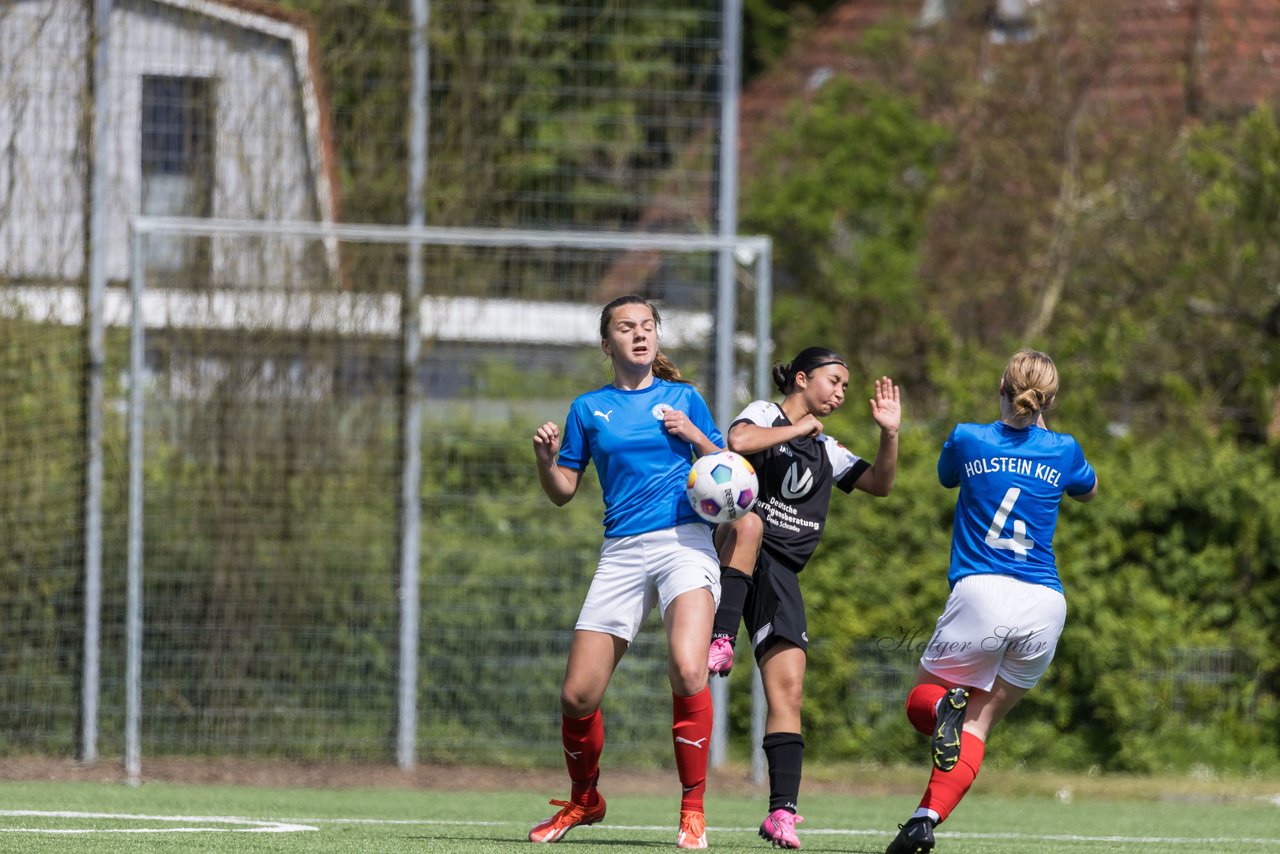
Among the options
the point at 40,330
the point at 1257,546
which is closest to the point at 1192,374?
the point at 1257,546

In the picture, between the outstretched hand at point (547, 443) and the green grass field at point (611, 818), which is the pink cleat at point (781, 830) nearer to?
the green grass field at point (611, 818)

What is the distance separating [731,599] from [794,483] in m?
0.53

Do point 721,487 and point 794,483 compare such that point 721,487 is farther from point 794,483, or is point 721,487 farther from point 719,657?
point 794,483

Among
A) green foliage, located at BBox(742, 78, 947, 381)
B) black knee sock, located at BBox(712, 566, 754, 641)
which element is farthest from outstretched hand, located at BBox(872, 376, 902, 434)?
green foliage, located at BBox(742, 78, 947, 381)

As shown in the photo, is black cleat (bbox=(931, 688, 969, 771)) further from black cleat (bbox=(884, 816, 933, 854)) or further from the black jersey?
the black jersey

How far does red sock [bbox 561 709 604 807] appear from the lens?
21.9 feet

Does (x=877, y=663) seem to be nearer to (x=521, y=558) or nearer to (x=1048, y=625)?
(x=521, y=558)

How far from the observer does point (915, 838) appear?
6035 mm

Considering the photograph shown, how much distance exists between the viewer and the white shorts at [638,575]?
649cm

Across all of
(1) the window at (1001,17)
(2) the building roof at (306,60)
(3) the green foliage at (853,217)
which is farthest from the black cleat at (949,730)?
(1) the window at (1001,17)

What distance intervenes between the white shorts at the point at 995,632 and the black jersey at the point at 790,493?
2.57 feet

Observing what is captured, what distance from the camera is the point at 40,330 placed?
10.8m

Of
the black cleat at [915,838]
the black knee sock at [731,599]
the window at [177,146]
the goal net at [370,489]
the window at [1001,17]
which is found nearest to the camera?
the black cleat at [915,838]

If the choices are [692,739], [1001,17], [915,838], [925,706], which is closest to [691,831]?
[692,739]
